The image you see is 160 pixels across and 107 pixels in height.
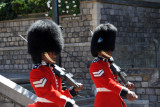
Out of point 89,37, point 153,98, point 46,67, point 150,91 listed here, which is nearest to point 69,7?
point 89,37

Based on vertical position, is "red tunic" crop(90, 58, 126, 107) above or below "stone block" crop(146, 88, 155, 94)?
above

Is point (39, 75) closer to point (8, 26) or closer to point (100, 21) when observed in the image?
point (100, 21)

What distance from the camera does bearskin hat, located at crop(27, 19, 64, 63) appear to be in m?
4.92

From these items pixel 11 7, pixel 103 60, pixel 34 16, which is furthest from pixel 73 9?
pixel 103 60

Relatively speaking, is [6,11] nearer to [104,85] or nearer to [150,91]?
[150,91]

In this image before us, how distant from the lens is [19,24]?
1353 centimetres

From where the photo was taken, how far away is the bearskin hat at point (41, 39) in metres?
4.92

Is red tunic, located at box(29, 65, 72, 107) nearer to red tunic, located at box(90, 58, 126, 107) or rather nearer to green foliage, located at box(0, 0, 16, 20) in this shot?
red tunic, located at box(90, 58, 126, 107)

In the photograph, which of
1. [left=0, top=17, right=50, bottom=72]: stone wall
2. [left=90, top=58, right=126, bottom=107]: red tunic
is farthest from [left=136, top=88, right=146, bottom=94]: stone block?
[left=0, top=17, right=50, bottom=72]: stone wall

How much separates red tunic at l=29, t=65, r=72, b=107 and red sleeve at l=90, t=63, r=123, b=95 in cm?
79

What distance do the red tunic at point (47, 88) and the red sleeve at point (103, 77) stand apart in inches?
31.1

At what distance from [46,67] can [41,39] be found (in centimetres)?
36

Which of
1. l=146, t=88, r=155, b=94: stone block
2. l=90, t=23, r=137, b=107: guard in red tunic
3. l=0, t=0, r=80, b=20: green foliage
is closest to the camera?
l=90, t=23, r=137, b=107: guard in red tunic

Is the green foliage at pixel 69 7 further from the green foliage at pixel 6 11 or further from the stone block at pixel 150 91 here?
the stone block at pixel 150 91
